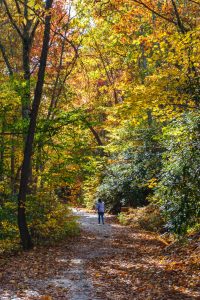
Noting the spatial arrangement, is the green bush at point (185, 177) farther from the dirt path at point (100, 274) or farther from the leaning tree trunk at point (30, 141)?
the leaning tree trunk at point (30, 141)

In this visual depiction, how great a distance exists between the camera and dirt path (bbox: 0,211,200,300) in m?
7.59

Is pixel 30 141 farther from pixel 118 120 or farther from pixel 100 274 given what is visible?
pixel 118 120

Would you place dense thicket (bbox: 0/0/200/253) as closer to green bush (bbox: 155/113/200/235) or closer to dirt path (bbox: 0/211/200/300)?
green bush (bbox: 155/113/200/235)

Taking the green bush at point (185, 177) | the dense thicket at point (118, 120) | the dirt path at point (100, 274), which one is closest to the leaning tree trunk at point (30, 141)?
the dense thicket at point (118, 120)

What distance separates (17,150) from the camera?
1549 cm

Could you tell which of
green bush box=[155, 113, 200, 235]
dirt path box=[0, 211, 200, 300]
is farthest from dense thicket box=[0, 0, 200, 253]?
dirt path box=[0, 211, 200, 300]

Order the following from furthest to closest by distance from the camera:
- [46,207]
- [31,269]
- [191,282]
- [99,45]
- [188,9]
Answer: [99,45] → [188,9] → [46,207] → [31,269] → [191,282]

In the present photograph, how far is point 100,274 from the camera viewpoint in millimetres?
9414

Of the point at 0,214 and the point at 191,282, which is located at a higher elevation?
the point at 0,214

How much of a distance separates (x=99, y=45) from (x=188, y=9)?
8.23 meters

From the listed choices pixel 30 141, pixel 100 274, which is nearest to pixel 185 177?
pixel 100 274

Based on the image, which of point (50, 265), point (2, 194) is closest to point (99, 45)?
point (2, 194)

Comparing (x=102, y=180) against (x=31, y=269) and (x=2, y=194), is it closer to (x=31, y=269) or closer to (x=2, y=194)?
(x=2, y=194)

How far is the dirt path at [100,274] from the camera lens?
759cm
